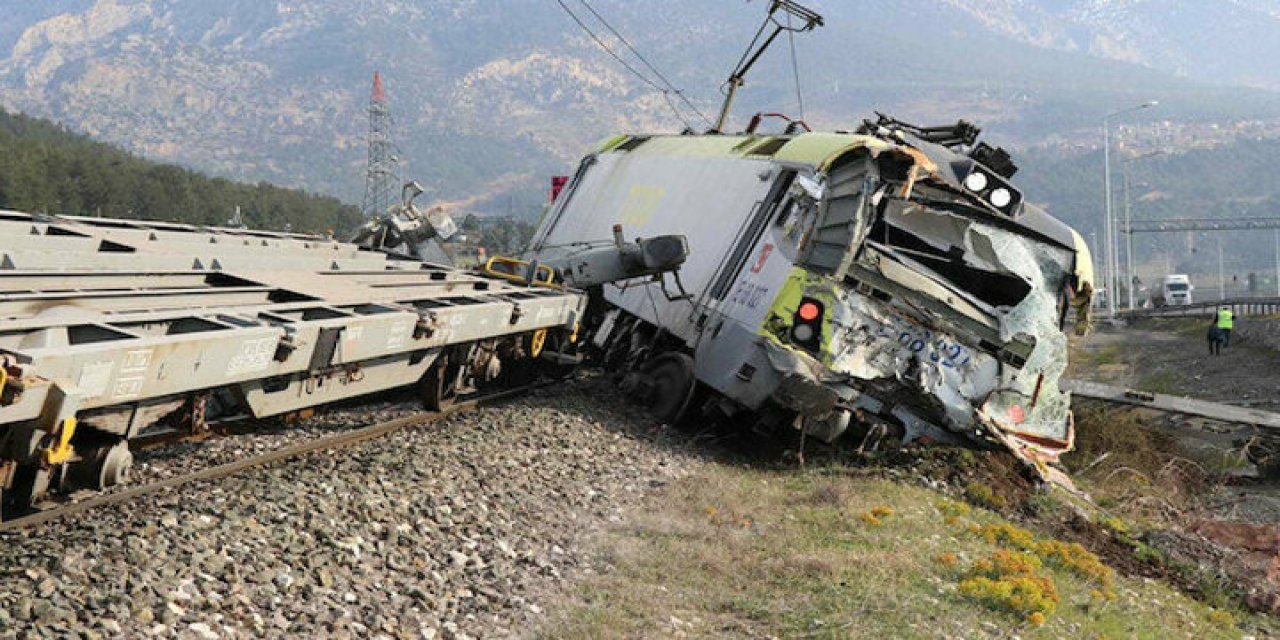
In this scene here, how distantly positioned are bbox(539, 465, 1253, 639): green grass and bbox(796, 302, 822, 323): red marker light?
161cm

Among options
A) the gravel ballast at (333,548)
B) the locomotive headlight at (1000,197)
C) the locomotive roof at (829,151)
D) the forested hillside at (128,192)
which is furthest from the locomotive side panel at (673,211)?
the forested hillside at (128,192)

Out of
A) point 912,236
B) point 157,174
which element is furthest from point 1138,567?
point 157,174

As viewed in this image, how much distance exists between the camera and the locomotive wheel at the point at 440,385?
35.7 ft

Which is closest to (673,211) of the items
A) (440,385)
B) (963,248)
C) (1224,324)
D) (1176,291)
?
(963,248)

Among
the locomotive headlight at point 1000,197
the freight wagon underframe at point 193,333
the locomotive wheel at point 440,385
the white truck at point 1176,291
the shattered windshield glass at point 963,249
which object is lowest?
the white truck at point 1176,291

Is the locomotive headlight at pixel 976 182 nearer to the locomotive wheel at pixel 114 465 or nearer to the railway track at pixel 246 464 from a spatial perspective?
the railway track at pixel 246 464

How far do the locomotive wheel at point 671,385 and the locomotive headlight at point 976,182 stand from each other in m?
3.42

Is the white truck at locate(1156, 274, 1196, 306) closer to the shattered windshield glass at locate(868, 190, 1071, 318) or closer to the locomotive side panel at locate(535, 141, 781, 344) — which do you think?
the locomotive side panel at locate(535, 141, 781, 344)

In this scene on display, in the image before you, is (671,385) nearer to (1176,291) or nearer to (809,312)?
(809,312)

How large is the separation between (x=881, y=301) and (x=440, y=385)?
14.2ft

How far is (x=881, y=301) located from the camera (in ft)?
37.7

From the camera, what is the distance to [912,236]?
38.9 ft

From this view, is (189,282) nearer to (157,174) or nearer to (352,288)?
(352,288)

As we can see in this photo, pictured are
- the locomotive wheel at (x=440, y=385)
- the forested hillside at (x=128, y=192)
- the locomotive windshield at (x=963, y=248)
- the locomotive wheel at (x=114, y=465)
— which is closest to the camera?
the locomotive wheel at (x=114, y=465)
